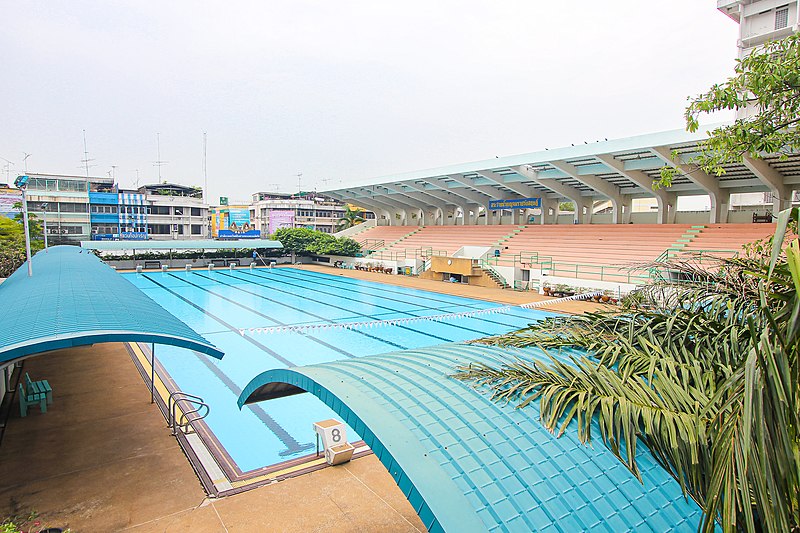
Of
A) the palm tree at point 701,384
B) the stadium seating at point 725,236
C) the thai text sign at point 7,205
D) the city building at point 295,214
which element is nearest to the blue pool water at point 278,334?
the palm tree at point 701,384

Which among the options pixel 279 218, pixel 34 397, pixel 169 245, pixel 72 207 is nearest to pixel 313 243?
pixel 169 245

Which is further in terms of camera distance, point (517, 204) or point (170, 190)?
point (170, 190)

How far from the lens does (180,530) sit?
459 cm

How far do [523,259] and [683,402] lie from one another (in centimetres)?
2305

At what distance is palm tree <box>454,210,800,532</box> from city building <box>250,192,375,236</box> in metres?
55.4

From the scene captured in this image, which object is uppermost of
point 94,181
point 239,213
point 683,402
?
point 94,181

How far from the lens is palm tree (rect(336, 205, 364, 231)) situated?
2243 inches

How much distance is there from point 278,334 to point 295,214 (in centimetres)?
4877

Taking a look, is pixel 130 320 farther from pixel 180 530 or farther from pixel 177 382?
pixel 177 382

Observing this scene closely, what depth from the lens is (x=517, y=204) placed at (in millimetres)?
32031

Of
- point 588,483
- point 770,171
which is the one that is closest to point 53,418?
point 588,483

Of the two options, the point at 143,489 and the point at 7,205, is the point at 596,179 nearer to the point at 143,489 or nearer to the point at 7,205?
the point at 143,489

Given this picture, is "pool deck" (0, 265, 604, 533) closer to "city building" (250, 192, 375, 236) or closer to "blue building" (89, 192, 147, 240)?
"blue building" (89, 192, 147, 240)

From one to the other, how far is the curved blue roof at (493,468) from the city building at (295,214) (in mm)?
56160
